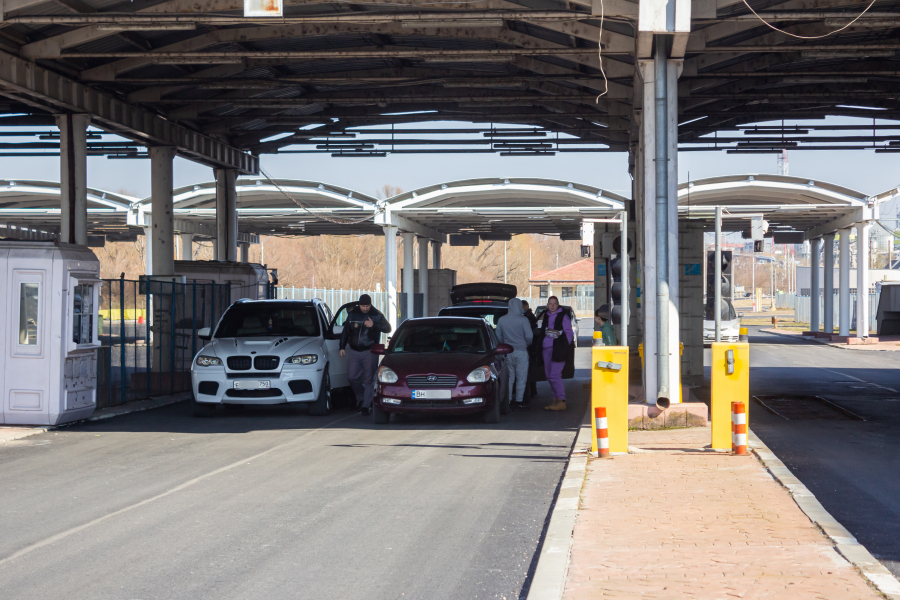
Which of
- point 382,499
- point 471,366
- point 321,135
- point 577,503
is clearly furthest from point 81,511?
point 321,135

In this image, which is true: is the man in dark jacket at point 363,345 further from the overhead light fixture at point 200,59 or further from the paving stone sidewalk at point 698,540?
the paving stone sidewalk at point 698,540

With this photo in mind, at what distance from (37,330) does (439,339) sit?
5679 mm

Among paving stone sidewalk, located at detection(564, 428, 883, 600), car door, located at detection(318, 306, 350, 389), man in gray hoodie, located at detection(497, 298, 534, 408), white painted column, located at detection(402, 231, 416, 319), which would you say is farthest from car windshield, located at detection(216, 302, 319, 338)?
white painted column, located at detection(402, 231, 416, 319)

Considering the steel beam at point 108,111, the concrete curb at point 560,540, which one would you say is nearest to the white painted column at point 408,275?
the steel beam at point 108,111

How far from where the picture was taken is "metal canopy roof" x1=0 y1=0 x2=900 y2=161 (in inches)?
551

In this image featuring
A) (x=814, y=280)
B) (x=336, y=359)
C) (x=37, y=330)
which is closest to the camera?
(x=37, y=330)

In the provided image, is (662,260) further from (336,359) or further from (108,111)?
(108,111)

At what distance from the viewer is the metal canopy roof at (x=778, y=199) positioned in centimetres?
3306

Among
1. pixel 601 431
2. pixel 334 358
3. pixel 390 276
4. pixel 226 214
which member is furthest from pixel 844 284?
pixel 601 431

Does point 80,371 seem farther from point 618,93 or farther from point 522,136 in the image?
point 522,136

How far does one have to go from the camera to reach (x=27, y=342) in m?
13.8

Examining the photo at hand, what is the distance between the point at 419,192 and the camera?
3678 cm

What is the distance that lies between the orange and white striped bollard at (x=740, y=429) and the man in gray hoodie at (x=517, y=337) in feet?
18.3

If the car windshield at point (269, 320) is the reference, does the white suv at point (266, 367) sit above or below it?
below
